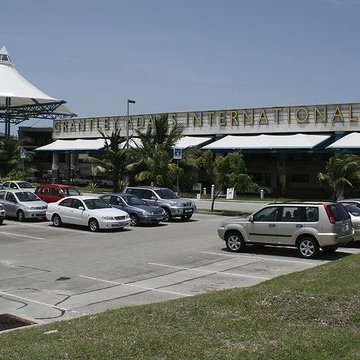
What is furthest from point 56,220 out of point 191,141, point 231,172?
point 191,141

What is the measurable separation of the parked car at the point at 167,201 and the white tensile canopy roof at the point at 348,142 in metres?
18.6

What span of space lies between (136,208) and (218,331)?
19448mm

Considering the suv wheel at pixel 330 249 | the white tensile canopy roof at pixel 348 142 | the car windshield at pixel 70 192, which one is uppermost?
the white tensile canopy roof at pixel 348 142

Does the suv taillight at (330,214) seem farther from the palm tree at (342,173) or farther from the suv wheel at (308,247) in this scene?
the palm tree at (342,173)

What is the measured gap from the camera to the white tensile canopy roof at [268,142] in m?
46.3

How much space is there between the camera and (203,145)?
53.2 meters

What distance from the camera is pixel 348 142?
1732 inches

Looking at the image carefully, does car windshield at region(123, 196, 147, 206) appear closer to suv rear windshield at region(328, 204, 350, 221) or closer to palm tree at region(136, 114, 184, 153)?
suv rear windshield at region(328, 204, 350, 221)

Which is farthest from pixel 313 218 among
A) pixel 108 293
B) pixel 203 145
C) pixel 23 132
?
pixel 23 132

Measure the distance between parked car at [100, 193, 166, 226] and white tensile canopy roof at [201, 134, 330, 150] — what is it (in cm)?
2216

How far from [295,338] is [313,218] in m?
10.3

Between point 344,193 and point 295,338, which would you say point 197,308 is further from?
point 344,193

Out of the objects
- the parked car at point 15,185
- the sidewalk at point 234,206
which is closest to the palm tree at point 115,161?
the sidewalk at point 234,206

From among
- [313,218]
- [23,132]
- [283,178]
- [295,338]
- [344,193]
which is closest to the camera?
[295,338]
